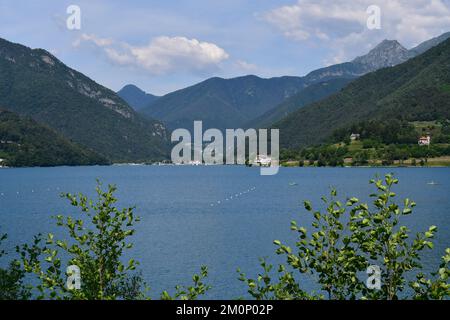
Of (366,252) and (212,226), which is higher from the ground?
(366,252)

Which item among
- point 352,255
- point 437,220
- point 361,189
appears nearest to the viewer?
point 352,255

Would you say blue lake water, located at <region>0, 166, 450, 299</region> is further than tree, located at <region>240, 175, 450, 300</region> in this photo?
Yes

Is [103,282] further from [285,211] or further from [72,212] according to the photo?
[72,212]

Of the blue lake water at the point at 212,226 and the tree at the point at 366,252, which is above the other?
the tree at the point at 366,252

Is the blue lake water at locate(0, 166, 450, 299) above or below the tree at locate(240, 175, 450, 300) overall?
below

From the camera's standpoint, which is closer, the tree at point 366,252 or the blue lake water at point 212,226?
the tree at point 366,252

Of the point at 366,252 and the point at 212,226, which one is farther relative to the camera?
the point at 212,226

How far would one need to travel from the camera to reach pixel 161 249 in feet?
282
